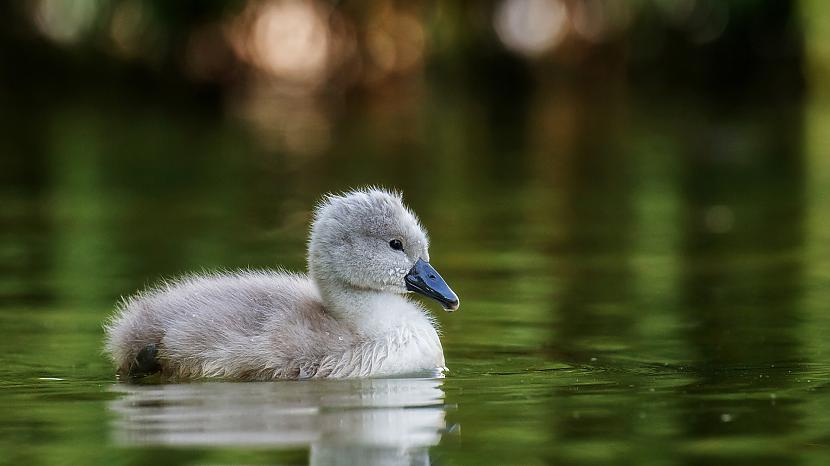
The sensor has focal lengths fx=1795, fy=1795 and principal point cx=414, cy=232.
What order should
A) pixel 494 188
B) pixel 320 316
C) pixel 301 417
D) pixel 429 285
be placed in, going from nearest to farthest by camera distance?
pixel 301 417 < pixel 320 316 < pixel 429 285 < pixel 494 188

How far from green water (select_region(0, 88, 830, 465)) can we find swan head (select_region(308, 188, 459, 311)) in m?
0.46

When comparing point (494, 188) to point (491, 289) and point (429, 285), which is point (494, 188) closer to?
point (491, 289)

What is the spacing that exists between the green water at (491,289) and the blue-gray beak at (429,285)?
0.98 feet

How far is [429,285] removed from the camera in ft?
25.2

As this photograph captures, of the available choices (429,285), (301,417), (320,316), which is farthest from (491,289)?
(301,417)

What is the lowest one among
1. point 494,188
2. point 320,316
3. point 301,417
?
point 301,417

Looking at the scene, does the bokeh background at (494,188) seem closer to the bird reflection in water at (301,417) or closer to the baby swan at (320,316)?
the bird reflection in water at (301,417)

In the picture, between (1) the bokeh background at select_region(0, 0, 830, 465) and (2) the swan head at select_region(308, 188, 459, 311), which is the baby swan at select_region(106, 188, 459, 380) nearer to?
(2) the swan head at select_region(308, 188, 459, 311)

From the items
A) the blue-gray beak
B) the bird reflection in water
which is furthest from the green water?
the blue-gray beak

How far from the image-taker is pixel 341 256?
7.69m

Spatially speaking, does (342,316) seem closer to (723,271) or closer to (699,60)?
(723,271)

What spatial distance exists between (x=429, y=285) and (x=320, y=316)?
49 centimetres

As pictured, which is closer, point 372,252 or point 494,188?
point 372,252

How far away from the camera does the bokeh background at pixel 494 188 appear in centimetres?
658
